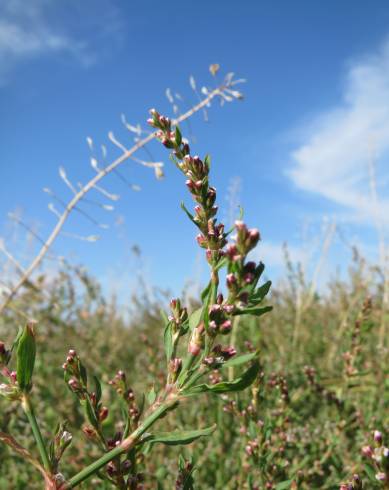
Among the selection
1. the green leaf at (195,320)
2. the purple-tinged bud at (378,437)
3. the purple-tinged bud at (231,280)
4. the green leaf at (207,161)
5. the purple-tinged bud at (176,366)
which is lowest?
the purple-tinged bud at (378,437)

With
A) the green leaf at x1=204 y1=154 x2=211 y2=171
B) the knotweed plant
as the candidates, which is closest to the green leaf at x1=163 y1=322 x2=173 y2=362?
the knotweed plant

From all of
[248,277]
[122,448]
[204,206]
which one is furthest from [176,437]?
[204,206]

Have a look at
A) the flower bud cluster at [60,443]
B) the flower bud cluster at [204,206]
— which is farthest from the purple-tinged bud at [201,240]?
the flower bud cluster at [60,443]

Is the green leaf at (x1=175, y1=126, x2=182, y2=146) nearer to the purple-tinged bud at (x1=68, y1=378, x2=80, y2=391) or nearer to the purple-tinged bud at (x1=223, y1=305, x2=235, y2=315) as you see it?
the purple-tinged bud at (x1=223, y1=305, x2=235, y2=315)

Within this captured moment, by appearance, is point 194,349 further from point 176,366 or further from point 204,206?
point 204,206

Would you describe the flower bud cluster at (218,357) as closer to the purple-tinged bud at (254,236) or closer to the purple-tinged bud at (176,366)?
the purple-tinged bud at (176,366)

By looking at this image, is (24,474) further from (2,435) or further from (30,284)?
(2,435)
